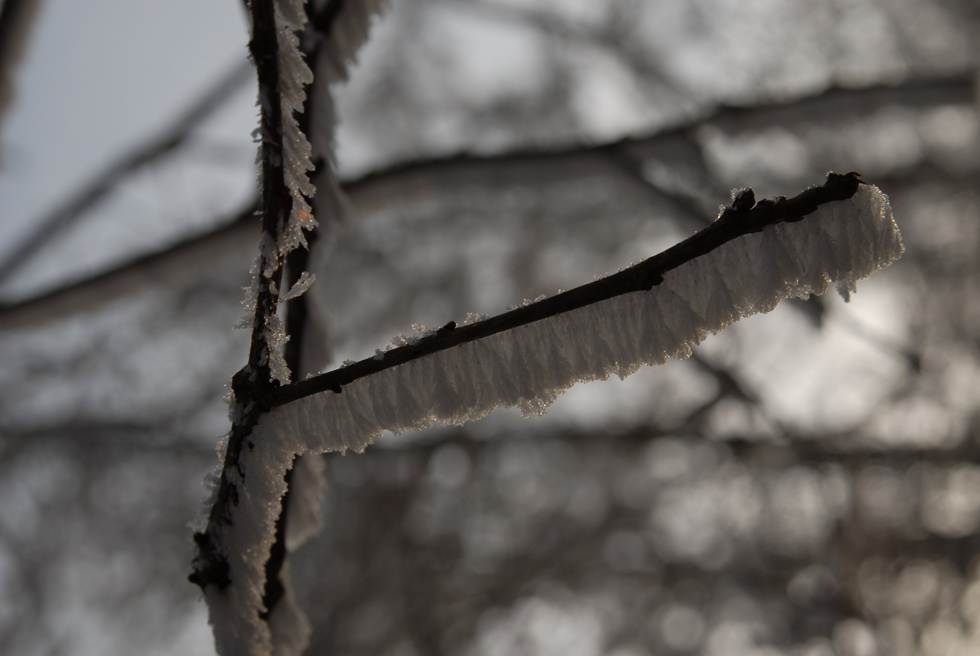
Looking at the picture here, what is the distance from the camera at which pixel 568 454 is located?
7.45ft

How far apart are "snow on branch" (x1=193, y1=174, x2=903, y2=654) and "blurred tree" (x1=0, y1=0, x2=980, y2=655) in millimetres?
1336

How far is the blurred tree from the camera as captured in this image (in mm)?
1836

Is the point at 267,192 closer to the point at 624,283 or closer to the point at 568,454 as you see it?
the point at 624,283

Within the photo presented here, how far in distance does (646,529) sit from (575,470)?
0.37m

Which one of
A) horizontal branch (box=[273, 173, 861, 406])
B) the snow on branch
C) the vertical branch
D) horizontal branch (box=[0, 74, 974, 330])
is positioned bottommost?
the snow on branch

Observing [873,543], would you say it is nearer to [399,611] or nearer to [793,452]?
[793,452]

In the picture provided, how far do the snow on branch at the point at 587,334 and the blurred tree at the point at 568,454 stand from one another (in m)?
1.34

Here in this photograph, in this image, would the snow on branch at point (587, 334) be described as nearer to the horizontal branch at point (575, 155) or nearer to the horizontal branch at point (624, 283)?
the horizontal branch at point (624, 283)

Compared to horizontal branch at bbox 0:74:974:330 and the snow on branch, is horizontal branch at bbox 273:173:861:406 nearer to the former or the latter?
the snow on branch

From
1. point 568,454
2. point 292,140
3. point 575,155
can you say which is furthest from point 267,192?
point 568,454

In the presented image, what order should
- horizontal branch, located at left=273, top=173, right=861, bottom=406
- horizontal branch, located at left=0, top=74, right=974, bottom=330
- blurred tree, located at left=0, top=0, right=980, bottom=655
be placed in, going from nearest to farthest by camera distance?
horizontal branch, located at left=273, top=173, right=861, bottom=406 → horizontal branch, located at left=0, top=74, right=974, bottom=330 → blurred tree, located at left=0, top=0, right=980, bottom=655

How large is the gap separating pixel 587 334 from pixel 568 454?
2039 mm

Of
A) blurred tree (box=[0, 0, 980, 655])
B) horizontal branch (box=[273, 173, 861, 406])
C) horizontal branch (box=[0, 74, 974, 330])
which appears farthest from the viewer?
blurred tree (box=[0, 0, 980, 655])

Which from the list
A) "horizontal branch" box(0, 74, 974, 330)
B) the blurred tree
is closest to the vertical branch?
"horizontal branch" box(0, 74, 974, 330)
